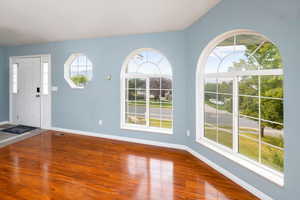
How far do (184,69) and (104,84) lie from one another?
195cm

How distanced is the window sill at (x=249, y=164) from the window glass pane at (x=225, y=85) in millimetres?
877

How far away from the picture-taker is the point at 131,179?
2338 millimetres

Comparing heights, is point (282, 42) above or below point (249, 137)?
above

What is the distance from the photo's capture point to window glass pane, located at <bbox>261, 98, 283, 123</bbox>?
1.92 m

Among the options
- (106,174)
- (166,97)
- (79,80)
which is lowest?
(106,174)

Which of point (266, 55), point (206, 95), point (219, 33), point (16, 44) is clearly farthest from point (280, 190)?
point (16, 44)

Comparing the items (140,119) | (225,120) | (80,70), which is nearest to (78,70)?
(80,70)

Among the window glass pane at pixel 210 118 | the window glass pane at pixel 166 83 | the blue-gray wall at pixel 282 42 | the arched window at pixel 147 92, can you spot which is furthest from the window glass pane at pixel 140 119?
the blue-gray wall at pixel 282 42

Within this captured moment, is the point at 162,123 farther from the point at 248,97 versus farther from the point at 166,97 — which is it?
the point at 248,97

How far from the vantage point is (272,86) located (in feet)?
6.55

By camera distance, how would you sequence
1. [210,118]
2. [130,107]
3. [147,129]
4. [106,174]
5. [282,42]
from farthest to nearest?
1. [130,107]
2. [147,129]
3. [210,118]
4. [106,174]
5. [282,42]

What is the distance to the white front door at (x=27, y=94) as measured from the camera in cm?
493

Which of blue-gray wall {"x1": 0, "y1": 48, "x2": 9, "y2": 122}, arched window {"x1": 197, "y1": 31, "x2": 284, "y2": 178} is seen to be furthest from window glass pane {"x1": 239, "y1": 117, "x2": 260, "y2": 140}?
blue-gray wall {"x1": 0, "y1": 48, "x2": 9, "y2": 122}

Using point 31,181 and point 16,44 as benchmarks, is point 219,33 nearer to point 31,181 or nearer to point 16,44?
point 31,181
